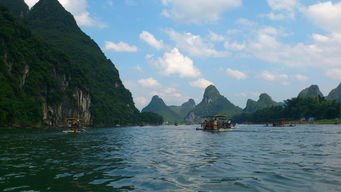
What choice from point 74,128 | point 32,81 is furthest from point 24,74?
point 74,128

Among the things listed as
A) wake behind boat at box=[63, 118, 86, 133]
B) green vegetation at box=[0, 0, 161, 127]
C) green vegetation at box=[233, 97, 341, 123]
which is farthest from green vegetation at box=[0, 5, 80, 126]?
green vegetation at box=[233, 97, 341, 123]

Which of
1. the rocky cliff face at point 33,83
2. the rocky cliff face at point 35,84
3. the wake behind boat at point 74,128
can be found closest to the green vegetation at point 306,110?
the rocky cliff face at point 35,84

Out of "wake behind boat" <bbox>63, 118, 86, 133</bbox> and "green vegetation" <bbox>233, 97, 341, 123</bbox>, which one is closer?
"wake behind boat" <bbox>63, 118, 86, 133</bbox>

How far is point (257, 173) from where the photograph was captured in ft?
38.8

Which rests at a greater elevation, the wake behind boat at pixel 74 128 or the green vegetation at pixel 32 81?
the green vegetation at pixel 32 81

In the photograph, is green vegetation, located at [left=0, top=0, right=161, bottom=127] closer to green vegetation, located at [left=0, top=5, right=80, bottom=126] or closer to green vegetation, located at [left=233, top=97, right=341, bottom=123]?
green vegetation, located at [left=0, top=5, right=80, bottom=126]

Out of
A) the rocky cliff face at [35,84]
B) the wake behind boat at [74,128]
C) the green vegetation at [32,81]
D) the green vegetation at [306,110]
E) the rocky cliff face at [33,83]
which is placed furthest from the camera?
the green vegetation at [306,110]

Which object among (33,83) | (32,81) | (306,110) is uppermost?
(32,81)

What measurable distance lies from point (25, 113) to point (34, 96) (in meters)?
19.6

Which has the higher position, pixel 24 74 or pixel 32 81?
pixel 24 74

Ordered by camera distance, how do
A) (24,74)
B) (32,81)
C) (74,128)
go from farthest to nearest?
(32,81) → (24,74) → (74,128)

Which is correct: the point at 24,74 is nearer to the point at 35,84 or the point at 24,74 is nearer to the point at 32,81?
the point at 32,81

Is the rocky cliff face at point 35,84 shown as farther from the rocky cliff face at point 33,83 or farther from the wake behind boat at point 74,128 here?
the wake behind boat at point 74,128

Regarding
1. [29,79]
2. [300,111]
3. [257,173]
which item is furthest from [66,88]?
[257,173]
